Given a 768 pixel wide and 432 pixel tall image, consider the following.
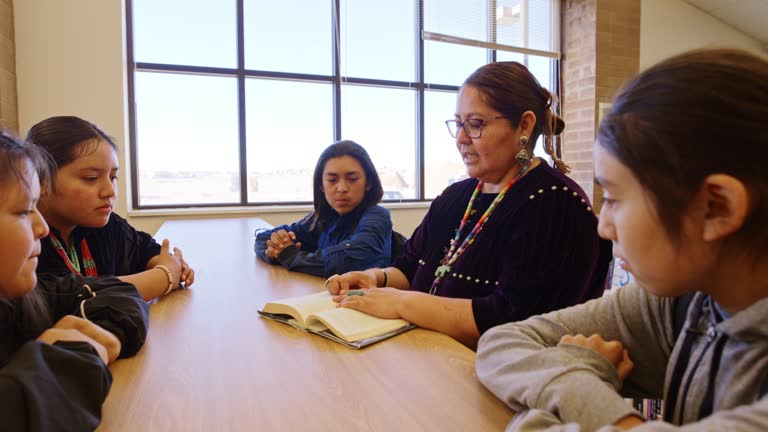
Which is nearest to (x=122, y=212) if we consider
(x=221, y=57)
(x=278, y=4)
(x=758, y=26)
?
(x=221, y=57)

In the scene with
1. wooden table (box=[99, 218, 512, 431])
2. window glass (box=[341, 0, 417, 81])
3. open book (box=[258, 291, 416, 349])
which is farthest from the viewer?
window glass (box=[341, 0, 417, 81])

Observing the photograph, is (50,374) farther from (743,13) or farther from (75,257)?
(743,13)

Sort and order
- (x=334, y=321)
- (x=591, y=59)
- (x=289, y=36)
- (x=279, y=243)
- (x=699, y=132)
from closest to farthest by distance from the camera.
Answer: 1. (x=699, y=132)
2. (x=334, y=321)
3. (x=279, y=243)
4. (x=289, y=36)
5. (x=591, y=59)

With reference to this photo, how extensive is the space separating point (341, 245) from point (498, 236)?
77 cm

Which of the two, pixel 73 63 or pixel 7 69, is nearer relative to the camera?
pixel 7 69

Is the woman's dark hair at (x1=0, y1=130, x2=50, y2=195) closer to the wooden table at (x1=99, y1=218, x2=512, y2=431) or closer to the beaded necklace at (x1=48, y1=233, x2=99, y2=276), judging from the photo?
the wooden table at (x1=99, y1=218, x2=512, y2=431)

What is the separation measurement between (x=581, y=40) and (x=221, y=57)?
3.66 metres

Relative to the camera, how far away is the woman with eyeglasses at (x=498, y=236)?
3.76 ft

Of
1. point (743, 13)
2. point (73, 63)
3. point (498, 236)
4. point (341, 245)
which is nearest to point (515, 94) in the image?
point (498, 236)

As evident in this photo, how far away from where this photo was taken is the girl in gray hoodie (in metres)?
0.54

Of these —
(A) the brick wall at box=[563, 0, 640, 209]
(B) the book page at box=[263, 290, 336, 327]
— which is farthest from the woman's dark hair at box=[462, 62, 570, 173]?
(A) the brick wall at box=[563, 0, 640, 209]

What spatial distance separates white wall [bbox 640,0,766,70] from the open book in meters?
5.46

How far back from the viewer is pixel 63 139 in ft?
4.53

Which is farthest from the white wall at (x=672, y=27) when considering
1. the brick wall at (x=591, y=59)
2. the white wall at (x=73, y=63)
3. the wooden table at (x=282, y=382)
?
the wooden table at (x=282, y=382)
